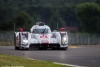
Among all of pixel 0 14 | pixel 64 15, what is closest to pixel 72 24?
pixel 64 15

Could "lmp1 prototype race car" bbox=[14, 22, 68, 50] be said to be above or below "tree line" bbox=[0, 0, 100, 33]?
below

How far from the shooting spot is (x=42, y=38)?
2897 cm

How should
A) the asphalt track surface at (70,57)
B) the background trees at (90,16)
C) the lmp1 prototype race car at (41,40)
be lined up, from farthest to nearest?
the background trees at (90,16), the lmp1 prototype race car at (41,40), the asphalt track surface at (70,57)

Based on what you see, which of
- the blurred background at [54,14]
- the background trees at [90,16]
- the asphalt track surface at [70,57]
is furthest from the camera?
the background trees at [90,16]

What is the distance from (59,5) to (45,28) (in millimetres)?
74074

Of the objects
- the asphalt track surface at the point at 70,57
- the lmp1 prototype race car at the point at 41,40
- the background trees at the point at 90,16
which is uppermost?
the background trees at the point at 90,16

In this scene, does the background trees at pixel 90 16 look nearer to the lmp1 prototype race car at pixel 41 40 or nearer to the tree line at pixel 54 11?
the tree line at pixel 54 11

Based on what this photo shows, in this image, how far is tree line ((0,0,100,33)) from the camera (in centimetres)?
8000

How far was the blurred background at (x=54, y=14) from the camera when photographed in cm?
7569

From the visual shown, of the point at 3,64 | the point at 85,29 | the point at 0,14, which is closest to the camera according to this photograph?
the point at 3,64

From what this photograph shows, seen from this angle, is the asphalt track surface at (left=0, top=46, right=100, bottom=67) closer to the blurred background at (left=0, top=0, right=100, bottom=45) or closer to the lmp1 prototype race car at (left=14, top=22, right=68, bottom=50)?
the lmp1 prototype race car at (left=14, top=22, right=68, bottom=50)

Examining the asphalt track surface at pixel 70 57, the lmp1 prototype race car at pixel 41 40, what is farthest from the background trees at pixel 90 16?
the asphalt track surface at pixel 70 57

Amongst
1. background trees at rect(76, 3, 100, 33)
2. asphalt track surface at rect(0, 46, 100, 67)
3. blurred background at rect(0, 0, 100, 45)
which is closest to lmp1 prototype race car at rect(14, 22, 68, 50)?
asphalt track surface at rect(0, 46, 100, 67)

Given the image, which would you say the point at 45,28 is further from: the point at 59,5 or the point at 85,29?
the point at 59,5
